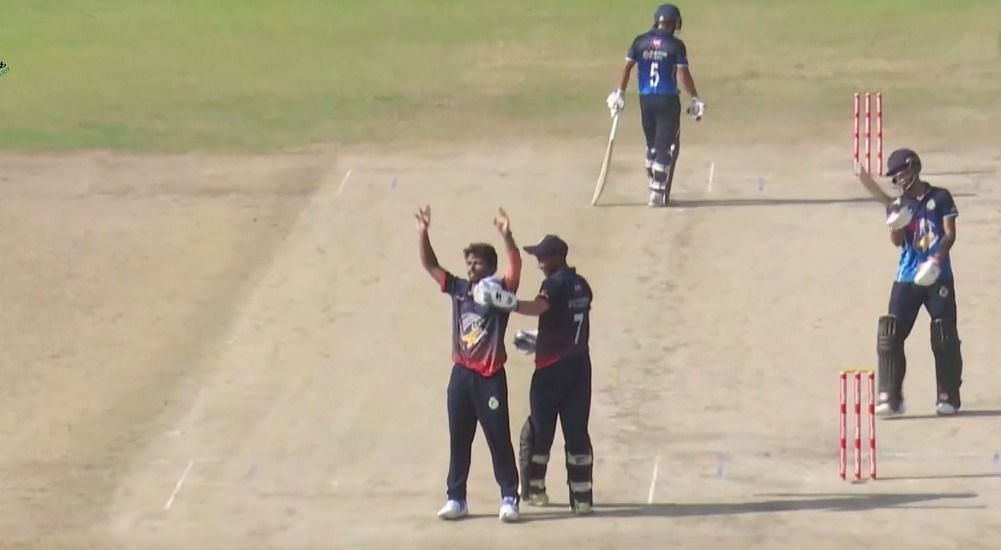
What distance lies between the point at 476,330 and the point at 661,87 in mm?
8748

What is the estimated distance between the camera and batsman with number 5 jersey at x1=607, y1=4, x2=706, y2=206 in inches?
931

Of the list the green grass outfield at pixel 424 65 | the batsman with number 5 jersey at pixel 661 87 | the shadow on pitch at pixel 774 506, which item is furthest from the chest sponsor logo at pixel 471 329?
the green grass outfield at pixel 424 65

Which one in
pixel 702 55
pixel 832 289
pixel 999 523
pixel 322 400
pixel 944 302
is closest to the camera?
pixel 999 523

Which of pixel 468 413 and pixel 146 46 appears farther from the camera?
pixel 146 46

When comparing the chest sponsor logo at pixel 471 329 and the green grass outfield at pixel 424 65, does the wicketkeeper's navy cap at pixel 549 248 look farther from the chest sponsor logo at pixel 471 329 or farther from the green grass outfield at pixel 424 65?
the green grass outfield at pixel 424 65

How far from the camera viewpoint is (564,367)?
15.8 m

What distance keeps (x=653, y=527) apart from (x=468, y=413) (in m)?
1.45

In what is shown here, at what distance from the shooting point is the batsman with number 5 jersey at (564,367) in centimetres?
1562

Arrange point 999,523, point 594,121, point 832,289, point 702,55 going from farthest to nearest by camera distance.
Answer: point 702,55
point 594,121
point 832,289
point 999,523

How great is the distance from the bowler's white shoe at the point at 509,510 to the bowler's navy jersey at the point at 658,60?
28.5 ft

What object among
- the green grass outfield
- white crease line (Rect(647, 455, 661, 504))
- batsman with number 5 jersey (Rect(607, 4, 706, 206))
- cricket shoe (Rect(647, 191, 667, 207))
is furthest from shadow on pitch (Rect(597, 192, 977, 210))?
white crease line (Rect(647, 455, 661, 504))

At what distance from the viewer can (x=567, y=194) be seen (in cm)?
2491

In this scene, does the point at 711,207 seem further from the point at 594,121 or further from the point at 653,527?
the point at 653,527

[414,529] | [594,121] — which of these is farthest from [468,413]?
[594,121]
